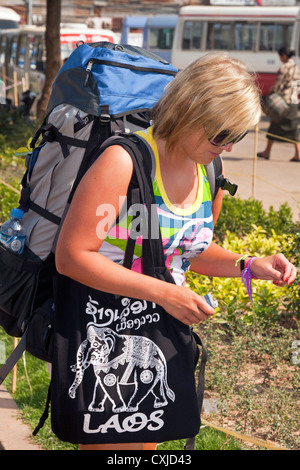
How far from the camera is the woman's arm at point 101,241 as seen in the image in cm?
195

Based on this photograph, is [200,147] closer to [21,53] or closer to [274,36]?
[21,53]

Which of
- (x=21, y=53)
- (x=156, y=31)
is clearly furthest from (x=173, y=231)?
(x=156, y=31)

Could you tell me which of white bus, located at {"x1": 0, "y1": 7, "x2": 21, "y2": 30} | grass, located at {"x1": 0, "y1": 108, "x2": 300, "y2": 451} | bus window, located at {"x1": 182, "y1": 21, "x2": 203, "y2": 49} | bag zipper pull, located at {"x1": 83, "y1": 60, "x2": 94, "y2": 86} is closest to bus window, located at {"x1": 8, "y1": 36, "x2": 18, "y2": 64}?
white bus, located at {"x1": 0, "y1": 7, "x2": 21, "y2": 30}

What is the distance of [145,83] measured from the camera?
8.70ft

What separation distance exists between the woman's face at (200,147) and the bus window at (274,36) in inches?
857

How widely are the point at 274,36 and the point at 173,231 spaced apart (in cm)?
2215

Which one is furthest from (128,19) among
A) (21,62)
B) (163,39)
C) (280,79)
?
(280,79)

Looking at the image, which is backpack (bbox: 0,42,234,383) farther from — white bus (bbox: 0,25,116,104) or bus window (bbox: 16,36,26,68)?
bus window (bbox: 16,36,26,68)

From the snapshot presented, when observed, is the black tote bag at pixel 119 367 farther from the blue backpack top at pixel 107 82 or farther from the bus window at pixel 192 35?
the bus window at pixel 192 35

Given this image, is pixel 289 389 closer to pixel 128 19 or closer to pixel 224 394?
pixel 224 394

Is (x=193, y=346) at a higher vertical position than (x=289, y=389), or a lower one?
higher

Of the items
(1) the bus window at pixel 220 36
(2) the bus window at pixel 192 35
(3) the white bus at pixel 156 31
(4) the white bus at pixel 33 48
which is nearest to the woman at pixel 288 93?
(4) the white bus at pixel 33 48

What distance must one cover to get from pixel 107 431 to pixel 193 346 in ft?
1.22

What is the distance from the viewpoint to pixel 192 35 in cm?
2488
